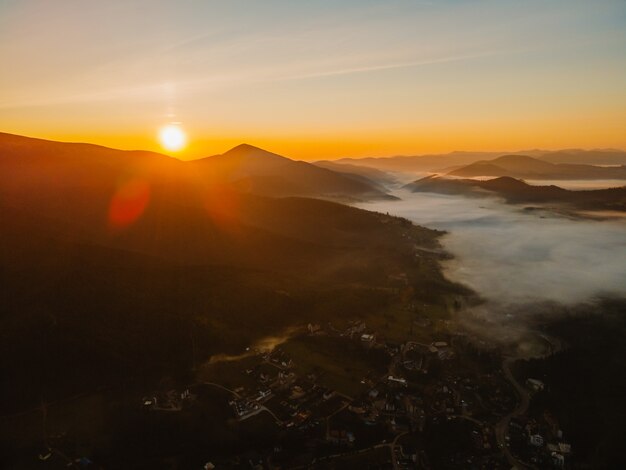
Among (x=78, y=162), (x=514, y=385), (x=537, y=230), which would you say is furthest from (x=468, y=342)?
(x=78, y=162)

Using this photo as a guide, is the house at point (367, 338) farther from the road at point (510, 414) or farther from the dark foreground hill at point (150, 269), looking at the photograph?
the road at point (510, 414)

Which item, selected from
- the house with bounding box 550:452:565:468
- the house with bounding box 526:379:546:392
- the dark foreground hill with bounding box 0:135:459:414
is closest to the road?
the house with bounding box 526:379:546:392

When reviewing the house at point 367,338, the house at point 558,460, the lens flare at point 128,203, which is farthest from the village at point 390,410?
the lens flare at point 128,203

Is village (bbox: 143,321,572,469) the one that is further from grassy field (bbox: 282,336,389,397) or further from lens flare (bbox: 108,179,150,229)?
lens flare (bbox: 108,179,150,229)

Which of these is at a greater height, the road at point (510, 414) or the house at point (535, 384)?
the house at point (535, 384)

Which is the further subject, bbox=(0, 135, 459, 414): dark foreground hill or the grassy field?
bbox=(0, 135, 459, 414): dark foreground hill

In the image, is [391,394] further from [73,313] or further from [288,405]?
[73,313]

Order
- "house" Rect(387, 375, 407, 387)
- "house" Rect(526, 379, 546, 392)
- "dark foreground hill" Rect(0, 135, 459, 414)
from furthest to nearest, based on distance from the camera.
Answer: "dark foreground hill" Rect(0, 135, 459, 414) < "house" Rect(387, 375, 407, 387) < "house" Rect(526, 379, 546, 392)

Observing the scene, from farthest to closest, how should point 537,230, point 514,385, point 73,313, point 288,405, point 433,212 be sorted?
point 433,212, point 537,230, point 73,313, point 514,385, point 288,405
